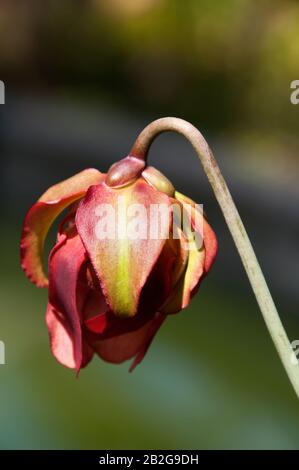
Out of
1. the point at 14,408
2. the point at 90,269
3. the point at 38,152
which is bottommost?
the point at 14,408

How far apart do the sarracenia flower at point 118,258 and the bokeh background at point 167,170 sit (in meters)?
1.51

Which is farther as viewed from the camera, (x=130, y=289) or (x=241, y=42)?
(x=241, y=42)

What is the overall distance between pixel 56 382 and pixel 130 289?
184 centimetres

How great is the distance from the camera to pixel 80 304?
2.08ft

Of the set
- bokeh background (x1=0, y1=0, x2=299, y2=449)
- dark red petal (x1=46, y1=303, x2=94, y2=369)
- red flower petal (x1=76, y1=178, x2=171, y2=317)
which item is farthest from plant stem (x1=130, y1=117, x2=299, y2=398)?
bokeh background (x1=0, y1=0, x2=299, y2=449)

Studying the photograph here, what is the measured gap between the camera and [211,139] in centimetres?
347

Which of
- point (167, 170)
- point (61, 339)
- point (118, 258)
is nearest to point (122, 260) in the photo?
point (118, 258)

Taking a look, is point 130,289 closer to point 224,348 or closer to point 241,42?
point 224,348

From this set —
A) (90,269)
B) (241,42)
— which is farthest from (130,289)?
(241,42)

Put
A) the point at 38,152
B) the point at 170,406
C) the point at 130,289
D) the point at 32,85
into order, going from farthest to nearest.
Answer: the point at 32,85
the point at 38,152
the point at 170,406
the point at 130,289

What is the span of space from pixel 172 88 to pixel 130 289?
11.2 ft

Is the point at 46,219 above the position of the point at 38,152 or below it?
above

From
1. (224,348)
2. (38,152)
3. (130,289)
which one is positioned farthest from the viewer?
(38,152)

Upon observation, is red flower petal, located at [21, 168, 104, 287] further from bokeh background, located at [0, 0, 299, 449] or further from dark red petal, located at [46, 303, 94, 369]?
bokeh background, located at [0, 0, 299, 449]
